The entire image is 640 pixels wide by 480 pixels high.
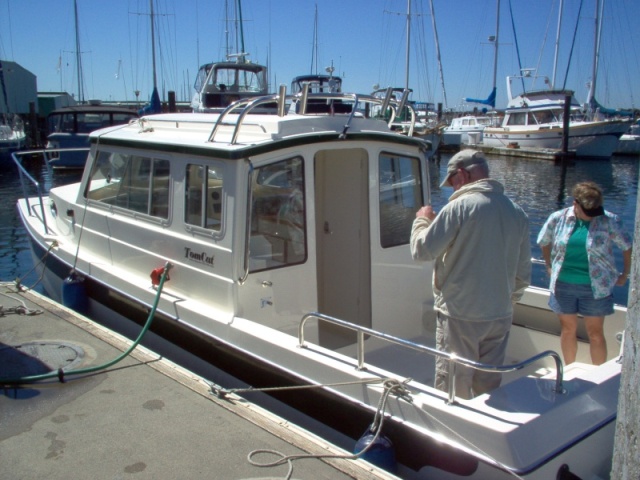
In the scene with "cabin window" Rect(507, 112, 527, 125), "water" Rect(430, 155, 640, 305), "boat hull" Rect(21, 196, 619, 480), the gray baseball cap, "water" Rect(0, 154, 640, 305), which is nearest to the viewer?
"boat hull" Rect(21, 196, 619, 480)

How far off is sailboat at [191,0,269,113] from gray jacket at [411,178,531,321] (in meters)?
16.3

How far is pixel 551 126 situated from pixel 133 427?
37.9 metres

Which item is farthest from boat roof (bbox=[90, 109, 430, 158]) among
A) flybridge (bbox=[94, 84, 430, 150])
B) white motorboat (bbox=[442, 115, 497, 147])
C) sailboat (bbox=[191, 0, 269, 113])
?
white motorboat (bbox=[442, 115, 497, 147])

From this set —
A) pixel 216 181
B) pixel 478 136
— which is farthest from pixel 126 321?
pixel 478 136

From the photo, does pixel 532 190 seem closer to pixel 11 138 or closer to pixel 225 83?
pixel 225 83

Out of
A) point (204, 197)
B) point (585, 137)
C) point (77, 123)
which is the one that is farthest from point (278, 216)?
point (585, 137)

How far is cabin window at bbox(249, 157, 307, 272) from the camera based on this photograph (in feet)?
15.4

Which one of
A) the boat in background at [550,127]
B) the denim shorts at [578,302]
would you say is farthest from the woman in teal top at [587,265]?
the boat in background at [550,127]

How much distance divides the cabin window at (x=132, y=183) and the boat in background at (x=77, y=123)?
18.2 m

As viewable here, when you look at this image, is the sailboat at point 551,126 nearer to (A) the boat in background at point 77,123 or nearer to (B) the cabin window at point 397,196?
(A) the boat in background at point 77,123

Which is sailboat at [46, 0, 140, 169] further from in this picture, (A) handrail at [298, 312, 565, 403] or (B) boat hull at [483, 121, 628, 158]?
(B) boat hull at [483, 121, 628, 158]

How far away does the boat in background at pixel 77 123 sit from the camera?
24078 millimetres

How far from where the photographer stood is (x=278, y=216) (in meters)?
4.81

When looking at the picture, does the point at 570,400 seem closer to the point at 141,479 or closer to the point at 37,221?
the point at 141,479
